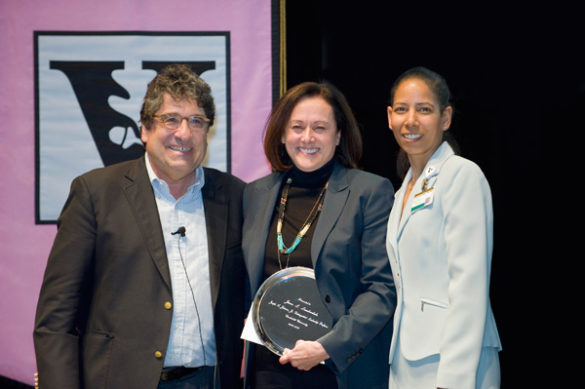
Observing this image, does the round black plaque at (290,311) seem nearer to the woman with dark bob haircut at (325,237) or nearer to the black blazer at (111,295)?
the woman with dark bob haircut at (325,237)

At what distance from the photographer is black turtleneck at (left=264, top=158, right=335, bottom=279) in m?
2.20

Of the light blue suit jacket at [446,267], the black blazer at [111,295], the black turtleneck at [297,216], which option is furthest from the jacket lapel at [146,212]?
the light blue suit jacket at [446,267]

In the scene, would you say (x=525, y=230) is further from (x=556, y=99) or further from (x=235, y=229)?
(x=235, y=229)

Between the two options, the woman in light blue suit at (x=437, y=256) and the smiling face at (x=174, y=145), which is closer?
the woman in light blue suit at (x=437, y=256)

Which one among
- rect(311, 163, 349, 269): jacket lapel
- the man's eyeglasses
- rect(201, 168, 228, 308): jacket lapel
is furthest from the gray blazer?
the man's eyeglasses

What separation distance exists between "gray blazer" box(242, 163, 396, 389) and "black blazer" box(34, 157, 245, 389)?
340 millimetres

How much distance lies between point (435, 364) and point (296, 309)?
0.55m

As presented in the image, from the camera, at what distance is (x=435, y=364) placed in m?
1.89

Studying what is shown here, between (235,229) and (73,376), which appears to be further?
(235,229)

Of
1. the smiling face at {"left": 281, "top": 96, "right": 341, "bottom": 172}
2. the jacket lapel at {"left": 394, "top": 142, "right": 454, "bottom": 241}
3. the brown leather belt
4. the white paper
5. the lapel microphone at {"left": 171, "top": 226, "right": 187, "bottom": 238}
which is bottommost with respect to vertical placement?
the brown leather belt

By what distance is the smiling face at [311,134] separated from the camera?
230cm

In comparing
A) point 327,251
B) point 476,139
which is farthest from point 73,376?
point 476,139

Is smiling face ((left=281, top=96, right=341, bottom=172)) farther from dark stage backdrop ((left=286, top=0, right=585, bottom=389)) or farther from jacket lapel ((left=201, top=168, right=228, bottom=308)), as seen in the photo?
dark stage backdrop ((left=286, top=0, right=585, bottom=389))

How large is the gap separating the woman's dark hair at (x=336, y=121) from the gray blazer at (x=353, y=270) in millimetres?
159
